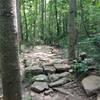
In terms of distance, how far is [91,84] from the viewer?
5332 millimetres

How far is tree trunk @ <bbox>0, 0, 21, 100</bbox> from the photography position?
2.46m

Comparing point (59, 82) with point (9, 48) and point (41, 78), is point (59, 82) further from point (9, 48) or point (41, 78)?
point (9, 48)

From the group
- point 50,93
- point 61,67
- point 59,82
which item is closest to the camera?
point 50,93

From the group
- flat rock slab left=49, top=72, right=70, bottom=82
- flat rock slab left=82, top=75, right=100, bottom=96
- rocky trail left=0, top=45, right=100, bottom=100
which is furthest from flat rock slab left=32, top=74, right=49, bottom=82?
flat rock slab left=82, top=75, right=100, bottom=96

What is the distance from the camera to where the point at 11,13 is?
8.11ft

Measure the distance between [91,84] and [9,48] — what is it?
10.9 ft

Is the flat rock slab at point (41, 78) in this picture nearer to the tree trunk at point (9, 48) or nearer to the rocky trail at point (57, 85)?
the rocky trail at point (57, 85)

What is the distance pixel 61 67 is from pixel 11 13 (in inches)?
192

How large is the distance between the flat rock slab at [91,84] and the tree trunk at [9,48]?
2.88m

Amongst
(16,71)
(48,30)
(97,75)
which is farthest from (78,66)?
(48,30)

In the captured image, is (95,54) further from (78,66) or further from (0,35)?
(0,35)

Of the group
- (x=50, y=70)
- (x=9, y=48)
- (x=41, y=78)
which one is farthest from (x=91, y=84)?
(x=9, y=48)

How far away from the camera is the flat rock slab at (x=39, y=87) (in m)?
5.65

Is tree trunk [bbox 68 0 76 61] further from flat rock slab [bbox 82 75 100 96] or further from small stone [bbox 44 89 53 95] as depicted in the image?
small stone [bbox 44 89 53 95]
